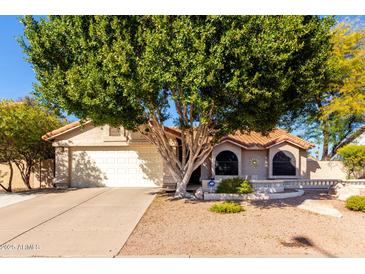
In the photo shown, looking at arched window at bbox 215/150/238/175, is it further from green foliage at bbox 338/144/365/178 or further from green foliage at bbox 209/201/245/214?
green foliage at bbox 209/201/245/214

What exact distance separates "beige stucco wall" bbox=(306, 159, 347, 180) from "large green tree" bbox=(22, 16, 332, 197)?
9984 mm

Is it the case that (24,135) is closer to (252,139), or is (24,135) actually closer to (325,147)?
(252,139)

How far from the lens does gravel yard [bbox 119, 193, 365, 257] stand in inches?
226

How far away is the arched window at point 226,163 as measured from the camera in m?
15.9

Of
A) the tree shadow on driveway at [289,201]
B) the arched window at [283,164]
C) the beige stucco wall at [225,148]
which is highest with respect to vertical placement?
the beige stucco wall at [225,148]

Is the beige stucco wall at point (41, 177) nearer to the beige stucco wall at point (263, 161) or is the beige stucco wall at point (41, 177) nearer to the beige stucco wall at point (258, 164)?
the beige stucco wall at point (263, 161)

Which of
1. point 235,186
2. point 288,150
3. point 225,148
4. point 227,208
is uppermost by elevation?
point 225,148

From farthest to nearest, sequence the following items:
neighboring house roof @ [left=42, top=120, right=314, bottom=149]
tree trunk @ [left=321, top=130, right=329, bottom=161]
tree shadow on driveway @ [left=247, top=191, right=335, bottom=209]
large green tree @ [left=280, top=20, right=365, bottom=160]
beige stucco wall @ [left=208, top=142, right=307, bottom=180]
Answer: tree trunk @ [left=321, top=130, right=329, bottom=161], large green tree @ [left=280, top=20, right=365, bottom=160], beige stucco wall @ [left=208, top=142, right=307, bottom=180], neighboring house roof @ [left=42, top=120, right=314, bottom=149], tree shadow on driveway @ [left=247, top=191, right=335, bottom=209]

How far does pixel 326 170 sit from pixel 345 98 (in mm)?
5325

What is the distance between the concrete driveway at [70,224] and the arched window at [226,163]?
5560mm

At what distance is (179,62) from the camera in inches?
298

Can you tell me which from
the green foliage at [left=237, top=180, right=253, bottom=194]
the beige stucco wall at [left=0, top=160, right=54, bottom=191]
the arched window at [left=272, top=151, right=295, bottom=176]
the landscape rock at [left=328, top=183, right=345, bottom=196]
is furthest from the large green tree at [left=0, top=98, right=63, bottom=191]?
the landscape rock at [left=328, top=183, right=345, bottom=196]

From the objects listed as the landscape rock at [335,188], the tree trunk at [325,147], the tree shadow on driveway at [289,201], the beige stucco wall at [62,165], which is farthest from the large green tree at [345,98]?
the beige stucco wall at [62,165]

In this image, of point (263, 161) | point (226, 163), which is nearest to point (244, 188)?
point (226, 163)
